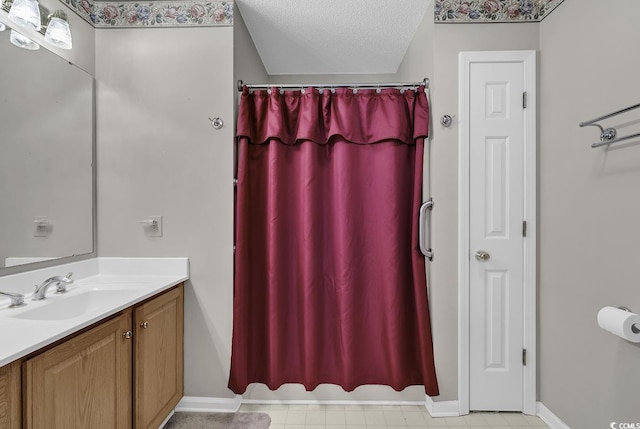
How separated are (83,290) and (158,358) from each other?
0.53m

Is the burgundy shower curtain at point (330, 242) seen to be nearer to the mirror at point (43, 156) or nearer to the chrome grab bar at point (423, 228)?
the chrome grab bar at point (423, 228)

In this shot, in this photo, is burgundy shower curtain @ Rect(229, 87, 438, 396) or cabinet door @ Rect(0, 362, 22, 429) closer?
cabinet door @ Rect(0, 362, 22, 429)

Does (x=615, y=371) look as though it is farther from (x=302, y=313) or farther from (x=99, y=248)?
(x=99, y=248)

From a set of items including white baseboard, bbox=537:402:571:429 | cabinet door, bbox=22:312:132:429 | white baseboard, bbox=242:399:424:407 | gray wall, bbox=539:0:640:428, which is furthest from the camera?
white baseboard, bbox=242:399:424:407

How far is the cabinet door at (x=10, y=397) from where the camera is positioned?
0.84m

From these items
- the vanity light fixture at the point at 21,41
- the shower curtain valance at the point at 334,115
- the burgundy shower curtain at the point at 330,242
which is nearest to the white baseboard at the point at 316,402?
the burgundy shower curtain at the point at 330,242

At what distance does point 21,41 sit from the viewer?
143 cm

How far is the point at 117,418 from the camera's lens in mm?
1288

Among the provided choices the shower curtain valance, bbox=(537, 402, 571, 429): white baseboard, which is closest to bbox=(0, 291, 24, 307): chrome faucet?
the shower curtain valance

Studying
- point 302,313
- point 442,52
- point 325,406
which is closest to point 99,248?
point 302,313

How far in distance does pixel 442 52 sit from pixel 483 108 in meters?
0.42

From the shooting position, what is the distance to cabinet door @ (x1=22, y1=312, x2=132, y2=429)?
3.09 ft

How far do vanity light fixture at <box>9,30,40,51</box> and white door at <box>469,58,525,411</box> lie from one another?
2364 millimetres

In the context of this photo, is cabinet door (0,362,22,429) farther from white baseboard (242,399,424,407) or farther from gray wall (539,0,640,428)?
gray wall (539,0,640,428)
